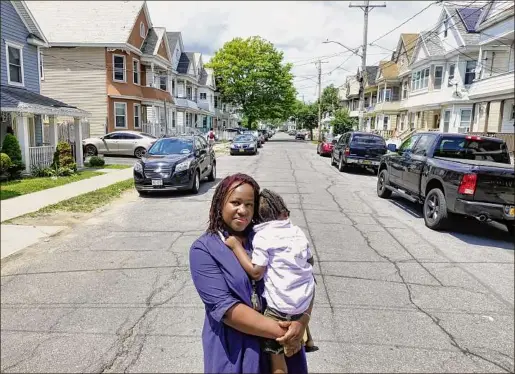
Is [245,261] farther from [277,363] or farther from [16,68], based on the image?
[16,68]

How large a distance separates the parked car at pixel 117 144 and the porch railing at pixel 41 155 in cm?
791

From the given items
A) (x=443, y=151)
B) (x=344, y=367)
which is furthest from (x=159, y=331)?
→ (x=443, y=151)

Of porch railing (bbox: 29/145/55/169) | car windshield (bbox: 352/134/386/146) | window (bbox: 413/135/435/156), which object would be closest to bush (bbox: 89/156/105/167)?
porch railing (bbox: 29/145/55/169)

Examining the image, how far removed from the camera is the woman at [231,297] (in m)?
1.64

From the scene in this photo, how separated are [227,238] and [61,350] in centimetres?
217

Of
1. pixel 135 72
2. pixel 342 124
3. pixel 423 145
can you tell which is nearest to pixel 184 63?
pixel 135 72

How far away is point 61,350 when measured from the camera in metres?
3.11

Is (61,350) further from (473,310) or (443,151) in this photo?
(443,151)

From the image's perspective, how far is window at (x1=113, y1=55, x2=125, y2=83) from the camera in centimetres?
2645

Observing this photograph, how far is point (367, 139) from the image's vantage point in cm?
1750

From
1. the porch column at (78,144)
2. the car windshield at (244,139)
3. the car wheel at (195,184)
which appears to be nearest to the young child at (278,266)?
the car wheel at (195,184)

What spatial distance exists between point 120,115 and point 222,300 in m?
27.7

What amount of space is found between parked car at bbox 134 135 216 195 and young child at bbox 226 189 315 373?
9.13 meters

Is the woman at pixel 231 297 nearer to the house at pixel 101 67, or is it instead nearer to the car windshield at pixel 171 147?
the car windshield at pixel 171 147
